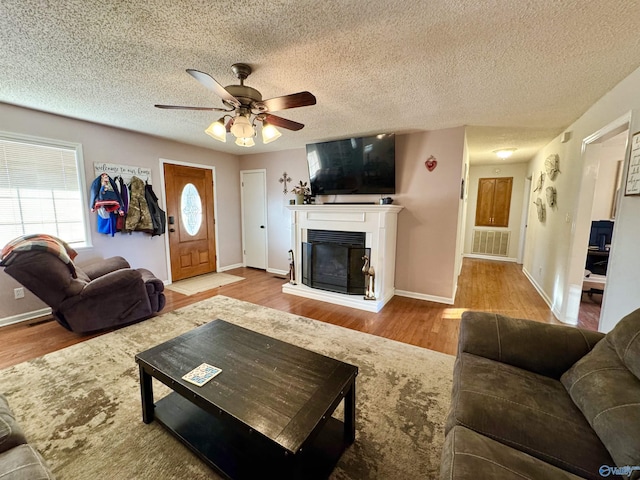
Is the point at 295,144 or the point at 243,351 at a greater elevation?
the point at 295,144

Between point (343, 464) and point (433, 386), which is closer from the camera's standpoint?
point (343, 464)

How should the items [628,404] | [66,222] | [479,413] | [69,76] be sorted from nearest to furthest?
[628,404]
[479,413]
[69,76]
[66,222]

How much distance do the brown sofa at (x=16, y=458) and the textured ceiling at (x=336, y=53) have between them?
1981 millimetres

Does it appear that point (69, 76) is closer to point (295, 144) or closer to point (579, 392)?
point (295, 144)

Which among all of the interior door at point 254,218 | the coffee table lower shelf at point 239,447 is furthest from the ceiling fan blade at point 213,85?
the interior door at point 254,218

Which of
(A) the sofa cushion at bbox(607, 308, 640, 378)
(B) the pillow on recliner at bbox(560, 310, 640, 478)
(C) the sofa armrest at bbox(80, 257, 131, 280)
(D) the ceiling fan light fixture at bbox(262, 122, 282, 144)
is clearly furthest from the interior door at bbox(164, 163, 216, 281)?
(A) the sofa cushion at bbox(607, 308, 640, 378)

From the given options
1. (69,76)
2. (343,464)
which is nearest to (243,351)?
(343,464)

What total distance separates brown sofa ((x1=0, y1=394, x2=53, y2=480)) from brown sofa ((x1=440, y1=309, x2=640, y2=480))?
1.38 metres

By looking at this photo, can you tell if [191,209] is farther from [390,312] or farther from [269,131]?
[390,312]

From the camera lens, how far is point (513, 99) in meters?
2.52

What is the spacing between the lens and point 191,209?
4.76 m

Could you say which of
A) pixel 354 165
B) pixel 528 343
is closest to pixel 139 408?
pixel 528 343

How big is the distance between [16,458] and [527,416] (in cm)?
194

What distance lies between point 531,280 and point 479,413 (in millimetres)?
4625
